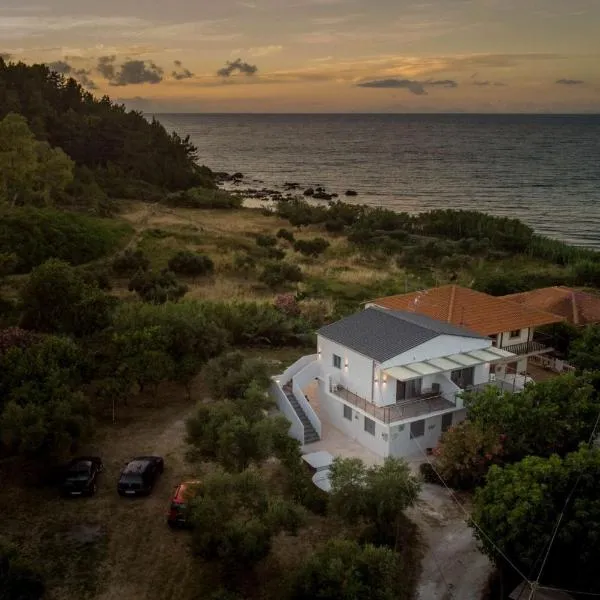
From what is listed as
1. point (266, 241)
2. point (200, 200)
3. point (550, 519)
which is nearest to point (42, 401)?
point (550, 519)

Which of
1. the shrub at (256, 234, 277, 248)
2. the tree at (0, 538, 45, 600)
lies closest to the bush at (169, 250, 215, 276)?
the shrub at (256, 234, 277, 248)

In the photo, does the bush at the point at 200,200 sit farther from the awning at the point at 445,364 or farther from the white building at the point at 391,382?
the awning at the point at 445,364

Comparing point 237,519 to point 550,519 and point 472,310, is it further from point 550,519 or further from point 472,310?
point 472,310

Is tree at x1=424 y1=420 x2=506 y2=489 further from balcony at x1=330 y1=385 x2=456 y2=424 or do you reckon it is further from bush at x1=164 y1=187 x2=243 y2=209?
bush at x1=164 y1=187 x2=243 y2=209

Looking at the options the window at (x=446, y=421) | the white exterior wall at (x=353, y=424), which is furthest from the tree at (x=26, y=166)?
the window at (x=446, y=421)

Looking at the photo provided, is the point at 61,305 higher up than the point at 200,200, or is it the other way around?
the point at 200,200

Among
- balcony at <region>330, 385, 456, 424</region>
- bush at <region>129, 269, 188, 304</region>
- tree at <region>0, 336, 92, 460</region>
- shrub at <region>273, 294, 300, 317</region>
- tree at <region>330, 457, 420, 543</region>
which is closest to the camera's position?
A: tree at <region>330, 457, 420, 543</region>
